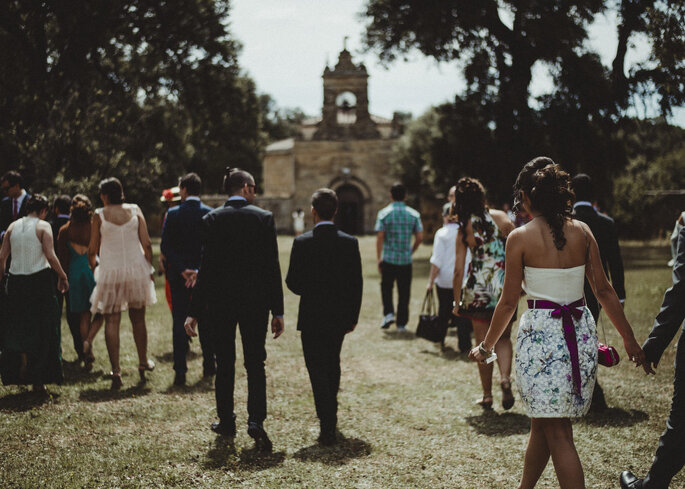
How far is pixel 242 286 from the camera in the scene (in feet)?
17.3

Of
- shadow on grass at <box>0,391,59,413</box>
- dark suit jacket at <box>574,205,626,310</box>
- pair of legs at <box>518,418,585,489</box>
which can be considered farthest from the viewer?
shadow on grass at <box>0,391,59,413</box>

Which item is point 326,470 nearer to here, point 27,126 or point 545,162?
point 545,162

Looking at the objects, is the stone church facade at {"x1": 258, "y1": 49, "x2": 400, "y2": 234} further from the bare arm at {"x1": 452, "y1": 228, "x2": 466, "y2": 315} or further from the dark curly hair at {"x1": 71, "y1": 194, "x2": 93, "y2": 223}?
the bare arm at {"x1": 452, "y1": 228, "x2": 466, "y2": 315}

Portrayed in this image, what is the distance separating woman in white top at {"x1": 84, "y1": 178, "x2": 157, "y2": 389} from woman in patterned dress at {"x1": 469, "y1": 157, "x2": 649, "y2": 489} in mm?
4638

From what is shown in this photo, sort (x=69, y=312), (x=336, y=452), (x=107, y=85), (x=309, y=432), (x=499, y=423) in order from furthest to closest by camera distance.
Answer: (x=107, y=85) < (x=69, y=312) < (x=499, y=423) < (x=309, y=432) < (x=336, y=452)

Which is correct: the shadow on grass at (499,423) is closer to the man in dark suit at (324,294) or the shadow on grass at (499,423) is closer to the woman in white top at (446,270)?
the man in dark suit at (324,294)

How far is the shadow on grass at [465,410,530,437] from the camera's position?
5.50m

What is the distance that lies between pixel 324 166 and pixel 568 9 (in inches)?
1175

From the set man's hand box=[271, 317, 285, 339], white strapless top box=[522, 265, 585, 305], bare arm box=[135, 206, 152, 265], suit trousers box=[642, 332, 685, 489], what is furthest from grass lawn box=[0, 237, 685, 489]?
white strapless top box=[522, 265, 585, 305]

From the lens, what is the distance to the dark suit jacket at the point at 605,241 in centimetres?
588

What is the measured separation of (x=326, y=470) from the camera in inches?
185

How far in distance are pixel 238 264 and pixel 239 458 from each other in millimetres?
1522

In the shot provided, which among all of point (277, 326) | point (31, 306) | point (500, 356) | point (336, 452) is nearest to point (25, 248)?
point (31, 306)

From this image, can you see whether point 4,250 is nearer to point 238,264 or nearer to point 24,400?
point 24,400
